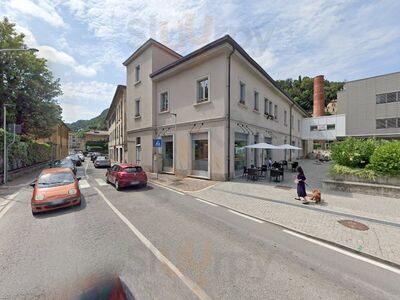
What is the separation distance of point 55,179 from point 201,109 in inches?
367

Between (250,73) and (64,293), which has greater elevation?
(250,73)

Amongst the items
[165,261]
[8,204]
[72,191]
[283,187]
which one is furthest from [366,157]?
[8,204]

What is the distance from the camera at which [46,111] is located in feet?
71.9

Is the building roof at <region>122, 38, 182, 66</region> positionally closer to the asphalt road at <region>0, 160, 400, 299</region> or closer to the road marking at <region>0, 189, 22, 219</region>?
the road marking at <region>0, 189, 22, 219</region>

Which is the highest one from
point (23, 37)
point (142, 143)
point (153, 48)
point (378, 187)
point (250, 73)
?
point (23, 37)

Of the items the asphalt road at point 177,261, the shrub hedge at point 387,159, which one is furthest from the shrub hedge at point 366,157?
the asphalt road at point 177,261

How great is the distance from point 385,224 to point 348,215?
91 centimetres

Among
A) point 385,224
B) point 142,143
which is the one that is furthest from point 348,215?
point 142,143

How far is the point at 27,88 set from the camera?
20000 millimetres

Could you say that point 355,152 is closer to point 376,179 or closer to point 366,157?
point 366,157

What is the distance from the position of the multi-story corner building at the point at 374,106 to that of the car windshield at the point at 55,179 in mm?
42930

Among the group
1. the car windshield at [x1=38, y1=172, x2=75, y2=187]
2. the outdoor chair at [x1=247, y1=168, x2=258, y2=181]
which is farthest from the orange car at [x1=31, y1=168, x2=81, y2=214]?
the outdoor chair at [x1=247, y1=168, x2=258, y2=181]

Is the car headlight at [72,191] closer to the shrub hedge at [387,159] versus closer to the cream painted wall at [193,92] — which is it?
the cream painted wall at [193,92]

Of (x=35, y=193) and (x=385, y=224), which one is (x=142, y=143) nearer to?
(x=35, y=193)
